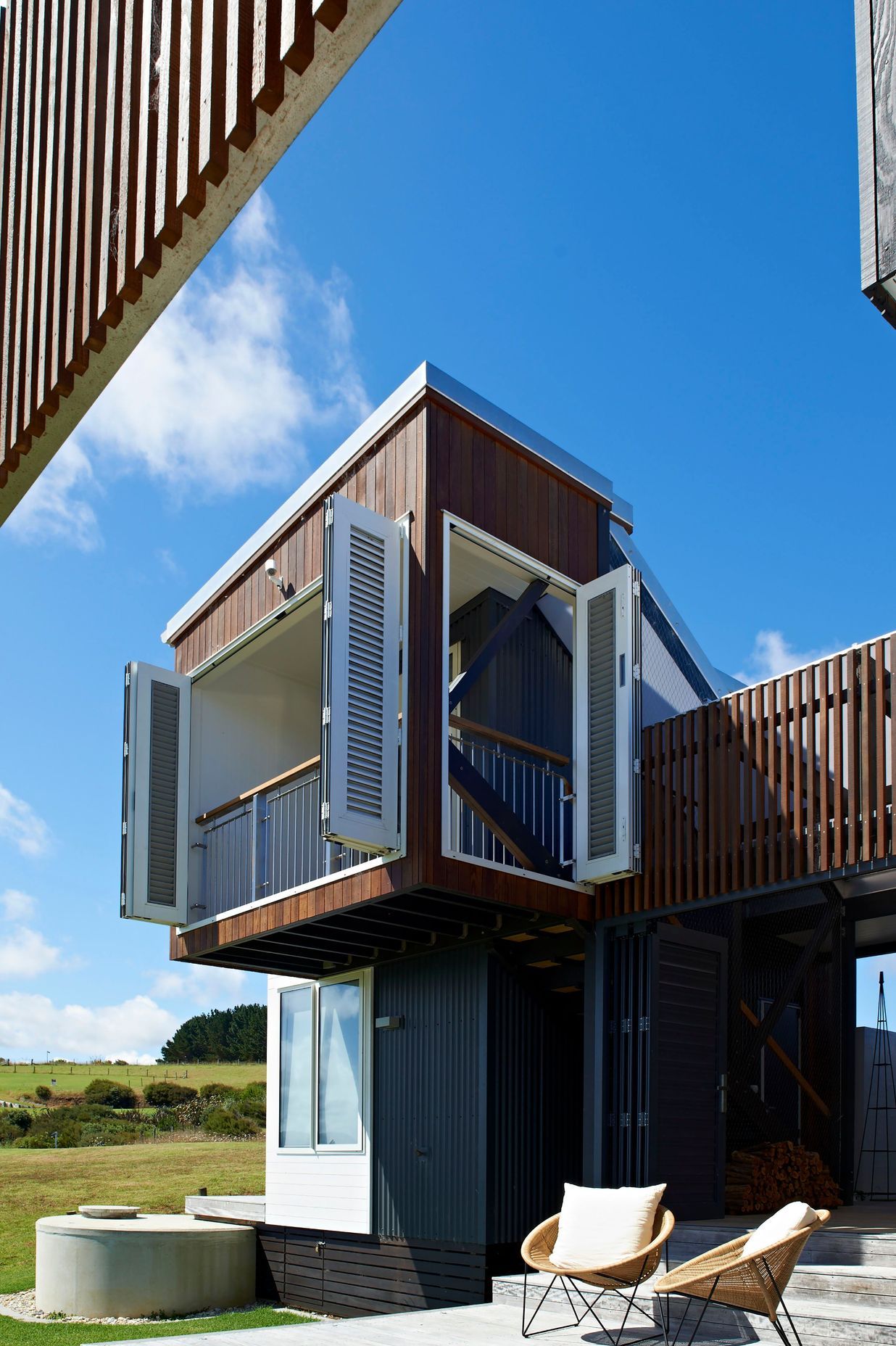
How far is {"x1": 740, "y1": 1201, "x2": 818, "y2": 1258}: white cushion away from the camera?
5703mm

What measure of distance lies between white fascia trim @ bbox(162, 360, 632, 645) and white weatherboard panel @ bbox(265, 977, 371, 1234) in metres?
3.93

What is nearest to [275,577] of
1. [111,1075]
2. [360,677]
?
[360,677]

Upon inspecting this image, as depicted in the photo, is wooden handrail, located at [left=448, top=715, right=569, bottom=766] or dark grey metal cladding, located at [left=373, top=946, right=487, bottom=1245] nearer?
wooden handrail, located at [left=448, top=715, right=569, bottom=766]

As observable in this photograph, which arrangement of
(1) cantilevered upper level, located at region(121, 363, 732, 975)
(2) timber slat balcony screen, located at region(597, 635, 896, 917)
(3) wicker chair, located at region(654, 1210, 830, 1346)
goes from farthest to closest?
(1) cantilevered upper level, located at region(121, 363, 732, 975)
(2) timber slat balcony screen, located at region(597, 635, 896, 917)
(3) wicker chair, located at region(654, 1210, 830, 1346)

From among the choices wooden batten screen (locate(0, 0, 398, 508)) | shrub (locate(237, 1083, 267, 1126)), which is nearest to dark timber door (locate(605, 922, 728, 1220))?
wooden batten screen (locate(0, 0, 398, 508))

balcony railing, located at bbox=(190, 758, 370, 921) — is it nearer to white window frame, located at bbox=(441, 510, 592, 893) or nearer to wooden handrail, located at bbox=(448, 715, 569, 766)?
white window frame, located at bbox=(441, 510, 592, 893)

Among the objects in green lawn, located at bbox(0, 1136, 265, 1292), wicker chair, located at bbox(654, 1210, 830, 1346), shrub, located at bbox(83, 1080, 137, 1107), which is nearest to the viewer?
wicker chair, located at bbox(654, 1210, 830, 1346)

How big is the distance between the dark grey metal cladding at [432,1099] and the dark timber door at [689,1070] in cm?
143

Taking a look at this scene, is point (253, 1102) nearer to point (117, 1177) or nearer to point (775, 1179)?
point (117, 1177)

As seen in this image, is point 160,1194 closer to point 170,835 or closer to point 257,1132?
point 257,1132

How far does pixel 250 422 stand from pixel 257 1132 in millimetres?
15713

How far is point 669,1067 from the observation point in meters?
8.63

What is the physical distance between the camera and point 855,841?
7742mm

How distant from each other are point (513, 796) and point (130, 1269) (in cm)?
520
